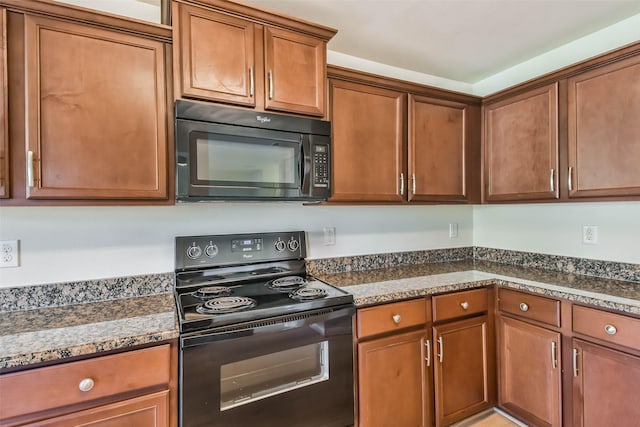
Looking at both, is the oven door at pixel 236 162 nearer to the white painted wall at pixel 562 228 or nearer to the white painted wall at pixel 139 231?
the white painted wall at pixel 139 231

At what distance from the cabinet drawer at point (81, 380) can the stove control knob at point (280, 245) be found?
2.89 ft

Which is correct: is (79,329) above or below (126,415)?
above

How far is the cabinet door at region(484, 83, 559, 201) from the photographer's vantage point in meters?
1.96

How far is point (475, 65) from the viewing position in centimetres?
243

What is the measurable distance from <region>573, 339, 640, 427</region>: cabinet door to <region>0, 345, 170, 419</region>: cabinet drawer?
1852 millimetres

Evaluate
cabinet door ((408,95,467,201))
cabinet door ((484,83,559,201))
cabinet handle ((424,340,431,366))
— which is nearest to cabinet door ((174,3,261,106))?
cabinet door ((408,95,467,201))

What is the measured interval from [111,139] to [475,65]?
2.36 metres

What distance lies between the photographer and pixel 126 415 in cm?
116

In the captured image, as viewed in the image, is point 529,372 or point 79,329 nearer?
point 79,329

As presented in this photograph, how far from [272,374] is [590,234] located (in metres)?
2.02

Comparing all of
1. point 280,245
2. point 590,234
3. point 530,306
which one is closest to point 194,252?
point 280,245

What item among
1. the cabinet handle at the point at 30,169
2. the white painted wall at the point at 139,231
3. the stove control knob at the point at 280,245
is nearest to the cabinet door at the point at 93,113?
the cabinet handle at the point at 30,169

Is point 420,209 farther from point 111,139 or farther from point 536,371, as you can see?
point 111,139

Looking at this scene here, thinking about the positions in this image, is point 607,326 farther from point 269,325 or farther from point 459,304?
point 269,325
